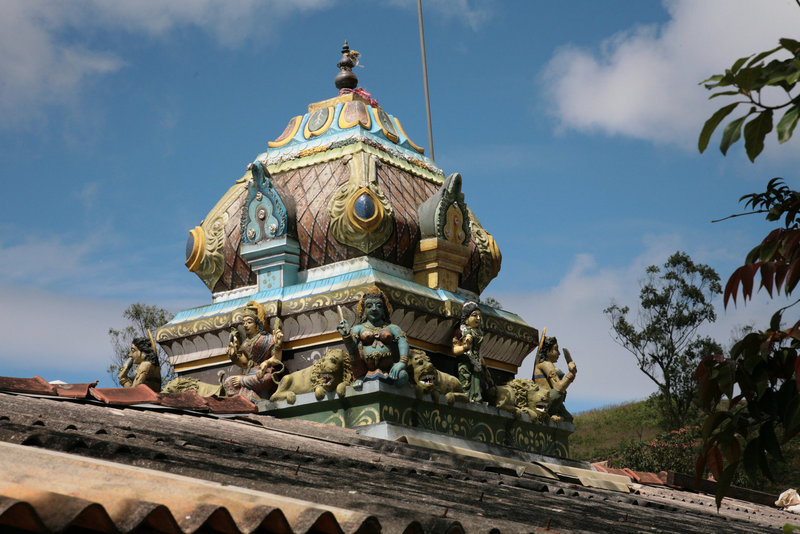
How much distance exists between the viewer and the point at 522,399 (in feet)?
42.3

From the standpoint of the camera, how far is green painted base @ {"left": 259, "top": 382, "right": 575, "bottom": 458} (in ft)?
35.8

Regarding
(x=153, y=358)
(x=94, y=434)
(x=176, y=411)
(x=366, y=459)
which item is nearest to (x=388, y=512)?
(x=94, y=434)

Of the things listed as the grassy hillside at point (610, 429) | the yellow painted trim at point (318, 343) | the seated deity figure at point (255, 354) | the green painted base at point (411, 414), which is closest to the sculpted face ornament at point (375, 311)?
the green painted base at point (411, 414)

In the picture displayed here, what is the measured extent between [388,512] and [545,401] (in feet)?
28.7

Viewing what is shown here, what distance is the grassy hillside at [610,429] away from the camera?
130 feet

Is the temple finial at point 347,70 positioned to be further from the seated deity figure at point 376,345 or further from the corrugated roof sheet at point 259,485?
the corrugated roof sheet at point 259,485

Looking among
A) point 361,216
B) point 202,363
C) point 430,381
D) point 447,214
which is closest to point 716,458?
point 430,381

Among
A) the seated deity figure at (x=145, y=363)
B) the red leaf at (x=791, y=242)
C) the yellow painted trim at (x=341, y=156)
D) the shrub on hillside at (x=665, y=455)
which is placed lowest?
the red leaf at (x=791, y=242)

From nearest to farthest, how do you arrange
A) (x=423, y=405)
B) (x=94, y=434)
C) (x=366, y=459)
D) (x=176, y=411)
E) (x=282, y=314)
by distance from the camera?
(x=94, y=434)
(x=366, y=459)
(x=176, y=411)
(x=423, y=405)
(x=282, y=314)

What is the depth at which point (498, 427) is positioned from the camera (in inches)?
486

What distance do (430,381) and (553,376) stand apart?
2452 mm

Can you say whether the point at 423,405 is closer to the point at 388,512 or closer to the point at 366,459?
the point at 366,459

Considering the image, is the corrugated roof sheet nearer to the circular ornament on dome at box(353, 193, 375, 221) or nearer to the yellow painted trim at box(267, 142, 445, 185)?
the circular ornament on dome at box(353, 193, 375, 221)

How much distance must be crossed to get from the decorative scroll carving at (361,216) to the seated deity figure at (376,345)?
1.45 meters
